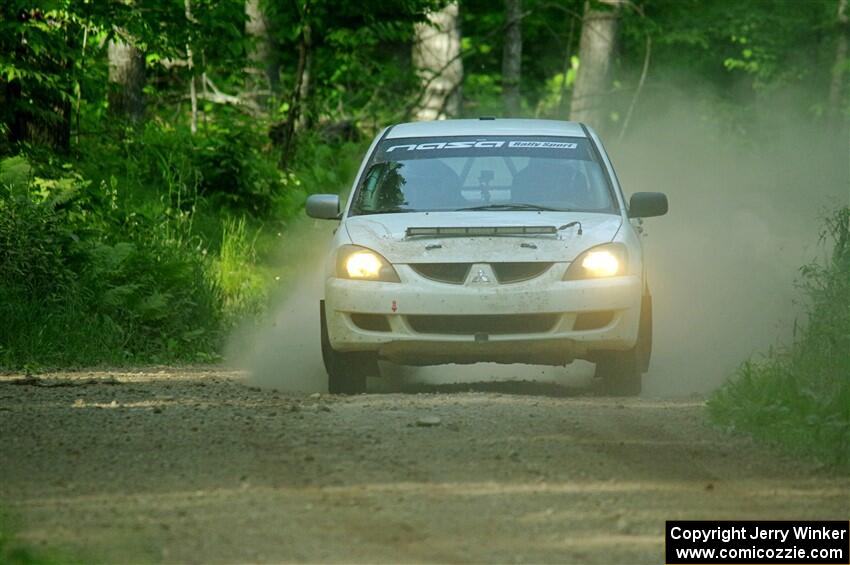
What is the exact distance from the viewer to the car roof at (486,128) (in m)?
11.3

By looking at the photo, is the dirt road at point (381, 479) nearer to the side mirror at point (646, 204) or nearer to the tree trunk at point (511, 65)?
the side mirror at point (646, 204)

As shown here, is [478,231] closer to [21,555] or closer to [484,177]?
[484,177]

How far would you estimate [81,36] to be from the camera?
1678 cm

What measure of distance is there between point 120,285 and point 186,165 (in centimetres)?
432

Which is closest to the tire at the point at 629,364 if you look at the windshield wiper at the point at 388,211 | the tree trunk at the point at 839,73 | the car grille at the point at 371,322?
the car grille at the point at 371,322

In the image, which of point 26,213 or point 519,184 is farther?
point 26,213

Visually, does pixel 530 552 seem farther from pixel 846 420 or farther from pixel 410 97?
pixel 410 97

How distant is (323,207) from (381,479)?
4308 millimetres

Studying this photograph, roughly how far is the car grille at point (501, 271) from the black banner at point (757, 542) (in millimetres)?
3835

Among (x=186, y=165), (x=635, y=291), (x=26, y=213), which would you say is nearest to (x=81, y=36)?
(x=186, y=165)

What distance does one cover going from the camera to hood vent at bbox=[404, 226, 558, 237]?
971 cm

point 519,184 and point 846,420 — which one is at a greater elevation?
point 519,184

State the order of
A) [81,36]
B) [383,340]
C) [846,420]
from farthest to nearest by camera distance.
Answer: [81,36]
[383,340]
[846,420]

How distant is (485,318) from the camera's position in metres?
9.59
